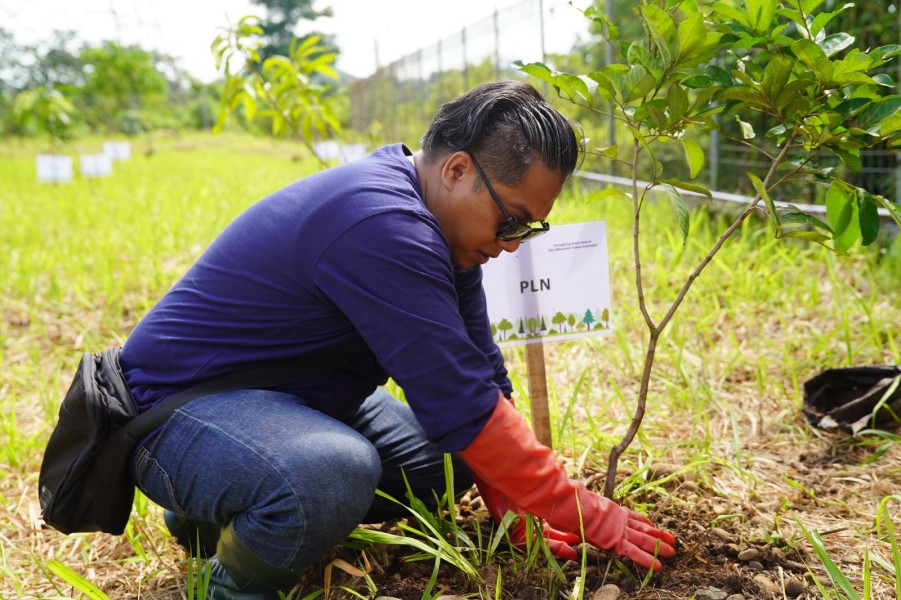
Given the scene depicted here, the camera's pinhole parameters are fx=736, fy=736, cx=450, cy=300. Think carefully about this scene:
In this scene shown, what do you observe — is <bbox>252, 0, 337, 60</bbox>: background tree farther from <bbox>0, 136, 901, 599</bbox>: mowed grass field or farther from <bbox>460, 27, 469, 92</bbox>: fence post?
<bbox>0, 136, 901, 599</bbox>: mowed grass field

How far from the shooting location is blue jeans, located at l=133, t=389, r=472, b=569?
127 cm

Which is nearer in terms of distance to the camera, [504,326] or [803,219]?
[803,219]

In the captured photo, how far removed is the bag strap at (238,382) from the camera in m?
1.36

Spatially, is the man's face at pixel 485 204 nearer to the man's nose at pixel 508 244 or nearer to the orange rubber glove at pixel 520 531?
the man's nose at pixel 508 244

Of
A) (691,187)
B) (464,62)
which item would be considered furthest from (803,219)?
(464,62)

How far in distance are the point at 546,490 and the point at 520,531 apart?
27 cm

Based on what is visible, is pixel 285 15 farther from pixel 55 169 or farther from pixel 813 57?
pixel 813 57

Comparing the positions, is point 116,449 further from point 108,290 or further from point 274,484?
point 108,290

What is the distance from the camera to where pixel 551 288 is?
161 centimetres

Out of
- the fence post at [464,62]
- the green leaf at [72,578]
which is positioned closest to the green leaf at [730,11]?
the green leaf at [72,578]

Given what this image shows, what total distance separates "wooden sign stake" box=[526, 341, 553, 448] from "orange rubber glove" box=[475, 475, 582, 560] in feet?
0.65

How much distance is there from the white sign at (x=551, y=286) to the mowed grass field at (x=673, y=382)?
26 cm

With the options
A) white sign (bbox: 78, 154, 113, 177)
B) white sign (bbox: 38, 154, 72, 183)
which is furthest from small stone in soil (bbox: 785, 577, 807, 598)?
white sign (bbox: 78, 154, 113, 177)

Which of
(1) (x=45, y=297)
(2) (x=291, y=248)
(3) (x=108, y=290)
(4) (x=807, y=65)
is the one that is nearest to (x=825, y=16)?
(4) (x=807, y=65)
